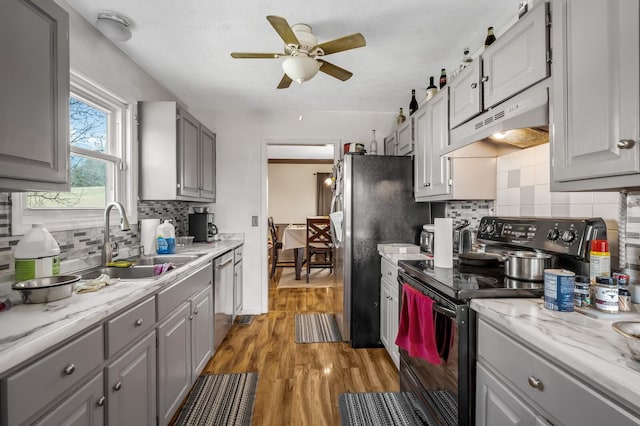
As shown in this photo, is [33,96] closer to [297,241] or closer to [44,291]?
[44,291]

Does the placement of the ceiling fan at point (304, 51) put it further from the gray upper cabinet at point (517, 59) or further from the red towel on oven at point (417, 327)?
the red towel on oven at point (417, 327)

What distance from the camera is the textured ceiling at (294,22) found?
1816mm

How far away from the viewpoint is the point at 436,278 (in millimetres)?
1507

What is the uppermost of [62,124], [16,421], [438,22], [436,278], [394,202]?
[438,22]

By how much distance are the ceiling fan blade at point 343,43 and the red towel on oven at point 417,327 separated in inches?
55.1

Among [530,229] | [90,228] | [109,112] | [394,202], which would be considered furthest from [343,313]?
[109,112]

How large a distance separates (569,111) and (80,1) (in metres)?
2.52

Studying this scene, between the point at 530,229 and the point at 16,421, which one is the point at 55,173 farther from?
the point at 530,229

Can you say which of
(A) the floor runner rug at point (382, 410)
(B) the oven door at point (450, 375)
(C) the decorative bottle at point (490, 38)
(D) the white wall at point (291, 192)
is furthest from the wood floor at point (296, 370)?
(D) the white wall at point (291, 192)

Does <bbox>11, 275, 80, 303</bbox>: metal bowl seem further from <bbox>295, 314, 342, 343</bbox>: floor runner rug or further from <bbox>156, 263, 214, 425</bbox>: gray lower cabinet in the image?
<bbox>295, 314, 342, 343</bbox>: floor runner rug

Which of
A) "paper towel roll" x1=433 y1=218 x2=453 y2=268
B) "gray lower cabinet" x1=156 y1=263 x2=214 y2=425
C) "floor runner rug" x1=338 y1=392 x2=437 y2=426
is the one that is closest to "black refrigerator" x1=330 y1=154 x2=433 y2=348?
"floor runner rug" x1=338 y1=392 x2=437 y2=426

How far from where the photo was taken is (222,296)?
107 inches

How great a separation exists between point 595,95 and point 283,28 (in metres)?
1.35

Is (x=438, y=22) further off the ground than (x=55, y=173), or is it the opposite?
(x=438, y=22)
